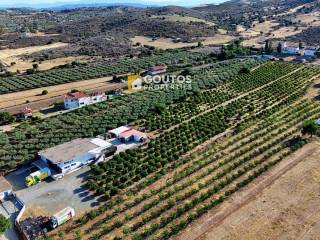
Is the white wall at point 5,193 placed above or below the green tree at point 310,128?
below

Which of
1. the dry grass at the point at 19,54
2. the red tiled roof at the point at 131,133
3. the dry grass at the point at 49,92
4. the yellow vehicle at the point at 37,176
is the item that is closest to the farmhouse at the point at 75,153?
the yellow vehicle at the point at 37,176

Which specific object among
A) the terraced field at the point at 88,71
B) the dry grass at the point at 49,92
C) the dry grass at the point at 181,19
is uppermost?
the dry grass at the point at 181,19

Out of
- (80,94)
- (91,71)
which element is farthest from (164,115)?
(91,71)

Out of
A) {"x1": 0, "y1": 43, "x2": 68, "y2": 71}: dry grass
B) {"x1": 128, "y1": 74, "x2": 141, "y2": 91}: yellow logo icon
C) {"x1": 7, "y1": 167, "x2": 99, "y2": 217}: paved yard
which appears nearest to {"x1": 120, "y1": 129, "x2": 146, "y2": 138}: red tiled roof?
{"x1": 7, "y1": 167, "x2": 99, "y2": 217}: paved yard

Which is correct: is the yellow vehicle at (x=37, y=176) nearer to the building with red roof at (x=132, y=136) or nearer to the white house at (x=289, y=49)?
the building with red roof at (x=132, y=136)

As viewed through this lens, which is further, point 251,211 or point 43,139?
point 43,139

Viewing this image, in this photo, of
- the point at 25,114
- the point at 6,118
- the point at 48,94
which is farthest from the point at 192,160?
the point at 48,94

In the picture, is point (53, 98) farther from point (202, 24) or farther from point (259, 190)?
point (202, 24)
